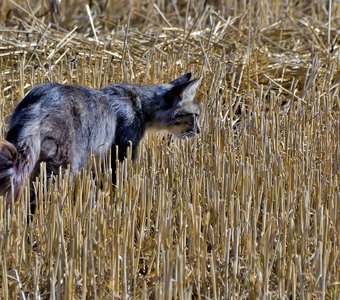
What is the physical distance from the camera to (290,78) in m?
7.87

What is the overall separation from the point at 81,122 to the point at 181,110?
1106 mm

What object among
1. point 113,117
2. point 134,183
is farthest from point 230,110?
point 134,183

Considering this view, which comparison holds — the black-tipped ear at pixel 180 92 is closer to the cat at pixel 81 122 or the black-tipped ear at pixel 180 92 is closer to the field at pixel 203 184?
the cat at pixel 81 122

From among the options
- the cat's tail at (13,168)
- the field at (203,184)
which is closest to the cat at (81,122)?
the cat's tail at (13,168)

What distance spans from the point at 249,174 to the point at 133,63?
2.73 metres

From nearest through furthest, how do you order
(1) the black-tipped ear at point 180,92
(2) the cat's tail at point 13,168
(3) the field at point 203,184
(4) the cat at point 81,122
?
(3) the field at point 203,184 < (2) the cat's tail at point 13,168 < (4) the cat at point 81,122 < (1) the black-tipped ear at point 180,92

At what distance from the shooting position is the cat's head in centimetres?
645

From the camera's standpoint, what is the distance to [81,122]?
18.5ft

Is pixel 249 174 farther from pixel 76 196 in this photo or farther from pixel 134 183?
pixel 76 196

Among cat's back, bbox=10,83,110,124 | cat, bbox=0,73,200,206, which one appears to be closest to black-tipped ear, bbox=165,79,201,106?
cat, bbox=0,73,200,206

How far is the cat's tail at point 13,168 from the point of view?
15.9 feet

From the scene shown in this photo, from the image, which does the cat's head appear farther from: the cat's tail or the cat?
the cat's tail

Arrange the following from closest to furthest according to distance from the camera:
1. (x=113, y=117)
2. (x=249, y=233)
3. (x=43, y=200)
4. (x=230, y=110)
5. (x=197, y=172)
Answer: (x=249, y=233) < (x=43, y=200) < (x=197, y=172) < (x=113, y=117) < (x=230, y=110)

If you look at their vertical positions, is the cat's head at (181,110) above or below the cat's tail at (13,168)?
above
